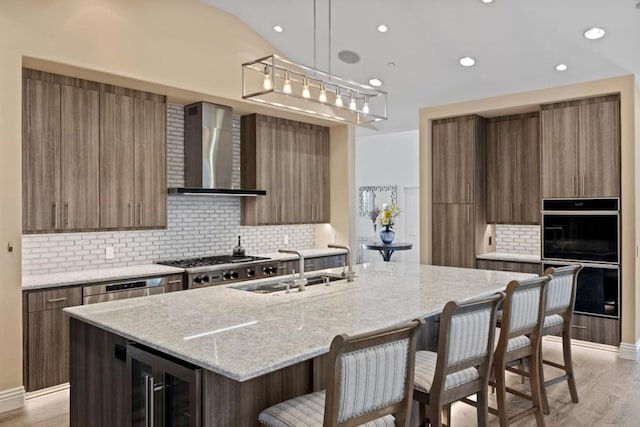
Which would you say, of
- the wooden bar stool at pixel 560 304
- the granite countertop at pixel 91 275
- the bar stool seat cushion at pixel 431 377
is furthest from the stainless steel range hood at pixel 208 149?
the wooden bar stool at pixel 560 304

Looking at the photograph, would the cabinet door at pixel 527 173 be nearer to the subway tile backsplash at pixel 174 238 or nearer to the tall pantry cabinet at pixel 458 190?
the tall pantry cabinet at pixel 458 190

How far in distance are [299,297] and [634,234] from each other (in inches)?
146

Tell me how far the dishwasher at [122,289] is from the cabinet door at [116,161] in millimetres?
616

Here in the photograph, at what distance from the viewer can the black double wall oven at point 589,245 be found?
492 cm

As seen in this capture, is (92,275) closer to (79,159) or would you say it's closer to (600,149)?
(79,159)

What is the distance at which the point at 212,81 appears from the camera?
501 cm

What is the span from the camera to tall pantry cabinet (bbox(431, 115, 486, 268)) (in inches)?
235

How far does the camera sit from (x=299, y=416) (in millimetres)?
1901

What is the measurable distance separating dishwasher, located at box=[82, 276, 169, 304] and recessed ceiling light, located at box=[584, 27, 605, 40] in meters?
4.41

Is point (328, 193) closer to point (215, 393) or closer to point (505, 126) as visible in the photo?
point (505, 126)

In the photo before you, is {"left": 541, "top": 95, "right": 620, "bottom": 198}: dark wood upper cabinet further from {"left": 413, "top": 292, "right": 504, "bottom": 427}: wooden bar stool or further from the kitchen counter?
the kitchen counter

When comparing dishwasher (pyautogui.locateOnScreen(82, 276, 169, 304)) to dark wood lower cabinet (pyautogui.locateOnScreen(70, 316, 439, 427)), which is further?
dishwasher (pyautogui.locateOnScreen(82, 276, 169, 304))

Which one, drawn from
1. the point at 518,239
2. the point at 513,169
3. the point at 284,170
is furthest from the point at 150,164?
the point at 518,239

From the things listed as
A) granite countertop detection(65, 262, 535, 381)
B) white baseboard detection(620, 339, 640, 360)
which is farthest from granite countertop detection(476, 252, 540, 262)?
granite countertop detection(65, 262, 535, 381)
